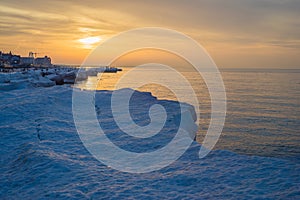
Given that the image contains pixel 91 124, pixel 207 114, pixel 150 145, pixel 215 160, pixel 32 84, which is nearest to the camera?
pixel 215 160

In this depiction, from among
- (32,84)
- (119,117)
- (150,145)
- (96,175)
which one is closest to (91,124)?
(119,117)

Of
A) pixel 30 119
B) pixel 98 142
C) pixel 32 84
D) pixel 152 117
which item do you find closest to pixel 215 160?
pixel 98 142

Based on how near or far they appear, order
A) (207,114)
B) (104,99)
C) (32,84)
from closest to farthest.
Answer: (104,99) → (207,114) → (32,84)

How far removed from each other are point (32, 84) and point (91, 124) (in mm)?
25972

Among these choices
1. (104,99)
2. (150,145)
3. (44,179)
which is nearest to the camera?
(44,179)

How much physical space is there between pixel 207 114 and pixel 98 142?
1683 centimetres

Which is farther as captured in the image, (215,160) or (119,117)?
(119,117)

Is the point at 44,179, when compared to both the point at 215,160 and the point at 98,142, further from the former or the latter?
the point at 215,160

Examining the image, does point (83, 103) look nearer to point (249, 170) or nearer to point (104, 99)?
point (104, 99)

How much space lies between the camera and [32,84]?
1419 inches

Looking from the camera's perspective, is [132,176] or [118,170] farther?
[118,170]

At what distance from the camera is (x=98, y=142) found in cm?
1044

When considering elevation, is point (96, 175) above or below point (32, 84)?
below

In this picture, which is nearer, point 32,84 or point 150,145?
point 150,145
